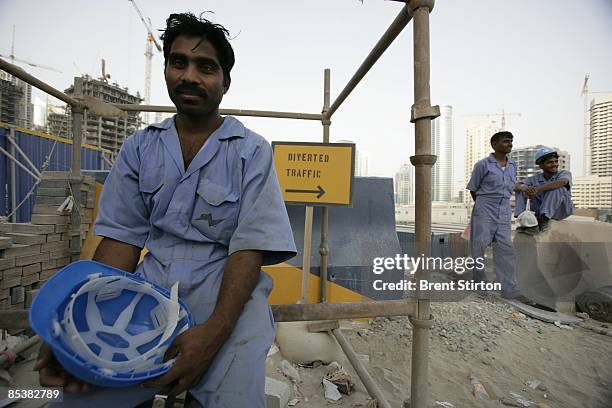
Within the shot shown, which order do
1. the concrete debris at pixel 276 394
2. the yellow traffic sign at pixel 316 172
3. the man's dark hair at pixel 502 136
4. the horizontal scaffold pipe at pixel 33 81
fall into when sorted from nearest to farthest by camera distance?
1. the horizontal scaffold pipe at pixel 33 81
2. the concrete debris at pixel 276 394
3. the yellow traffic sign at pixel 316 172
4. the man's dark hair at pixel 502 136

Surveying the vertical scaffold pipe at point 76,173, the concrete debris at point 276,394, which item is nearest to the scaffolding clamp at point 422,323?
the concrete debris at point 276,394

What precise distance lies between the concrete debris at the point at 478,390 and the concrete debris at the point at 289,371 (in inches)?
48.7

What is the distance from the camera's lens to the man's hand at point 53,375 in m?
0.76

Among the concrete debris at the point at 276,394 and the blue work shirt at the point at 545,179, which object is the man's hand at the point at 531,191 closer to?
the blue work shirt at the point at 545,179

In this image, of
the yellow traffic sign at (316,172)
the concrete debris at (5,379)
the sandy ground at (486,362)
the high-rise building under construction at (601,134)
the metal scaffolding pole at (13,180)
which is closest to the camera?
the concrete debris at (5,379)

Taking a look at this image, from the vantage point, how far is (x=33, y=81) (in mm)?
1847

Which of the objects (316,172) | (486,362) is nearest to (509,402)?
(486,362)

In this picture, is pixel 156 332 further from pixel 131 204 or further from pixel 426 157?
pixel 426 157

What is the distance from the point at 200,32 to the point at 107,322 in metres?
0.99

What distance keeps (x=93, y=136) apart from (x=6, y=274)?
41.3 meters

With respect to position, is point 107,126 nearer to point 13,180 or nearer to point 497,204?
point 13,180

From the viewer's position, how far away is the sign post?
2580mm

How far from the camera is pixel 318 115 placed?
2.76m

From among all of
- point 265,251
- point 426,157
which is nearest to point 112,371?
point 265,251
